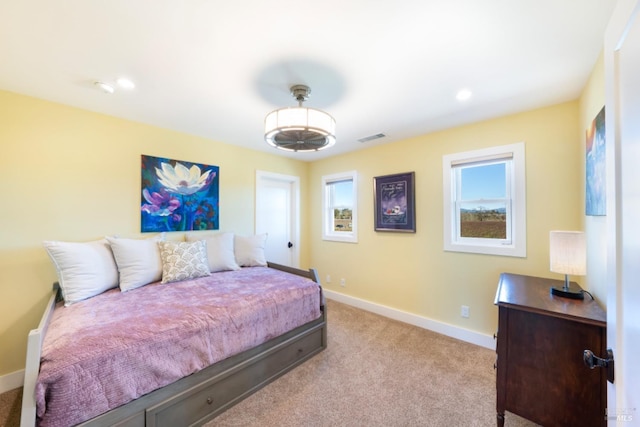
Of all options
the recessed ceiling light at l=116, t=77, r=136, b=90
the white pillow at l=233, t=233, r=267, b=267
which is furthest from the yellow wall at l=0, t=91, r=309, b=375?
the white pillow at l=233, t=233, r=267, b=267

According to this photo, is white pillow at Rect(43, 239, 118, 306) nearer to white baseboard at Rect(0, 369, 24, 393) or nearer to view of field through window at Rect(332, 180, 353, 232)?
white baseboard at Rect(0, 369, 24, 393)

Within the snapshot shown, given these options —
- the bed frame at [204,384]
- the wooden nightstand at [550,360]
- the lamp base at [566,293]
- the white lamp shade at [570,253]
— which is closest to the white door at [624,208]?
the wooden nightstand at [550,360]

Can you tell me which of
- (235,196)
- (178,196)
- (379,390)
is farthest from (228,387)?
(235,196)

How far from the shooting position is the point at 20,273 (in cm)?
205

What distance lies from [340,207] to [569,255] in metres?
2.83

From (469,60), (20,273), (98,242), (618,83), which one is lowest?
(20,273)

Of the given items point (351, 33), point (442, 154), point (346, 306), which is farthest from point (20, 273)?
point (442, 154)

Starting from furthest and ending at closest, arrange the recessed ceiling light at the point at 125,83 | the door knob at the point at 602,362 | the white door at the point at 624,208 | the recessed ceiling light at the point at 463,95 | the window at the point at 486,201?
1. the window at the point at 486,201
2. the recessed ceiling light at the point at 463,95
3. the recessed ceiling light at the point at 125,83
4. the door knob at the point at 602,362
5. the white door at the point at 624,208

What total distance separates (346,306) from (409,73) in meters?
3.15

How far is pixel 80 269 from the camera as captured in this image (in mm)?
1950

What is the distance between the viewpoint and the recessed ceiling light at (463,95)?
6.57 feet

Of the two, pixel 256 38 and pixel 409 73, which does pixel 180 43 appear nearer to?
pixel 256 38

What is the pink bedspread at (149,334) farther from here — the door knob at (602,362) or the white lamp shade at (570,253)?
the white lamp shade at (570,253)

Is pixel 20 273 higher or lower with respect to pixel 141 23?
lower
